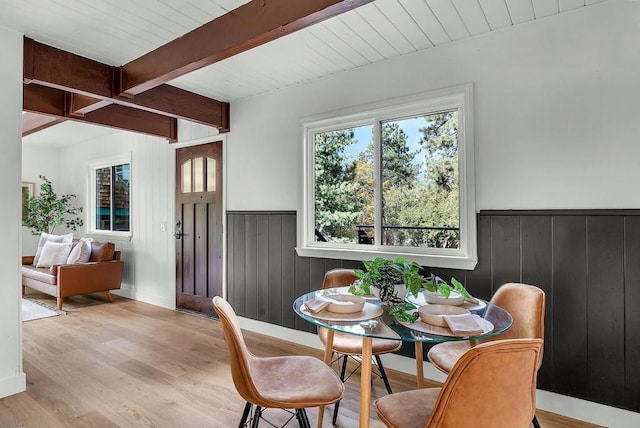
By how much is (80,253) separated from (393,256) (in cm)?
461

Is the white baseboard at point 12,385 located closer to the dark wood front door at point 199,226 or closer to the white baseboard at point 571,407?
the dark wood front door at point 199,226

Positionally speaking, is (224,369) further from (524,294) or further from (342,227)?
(524,294)

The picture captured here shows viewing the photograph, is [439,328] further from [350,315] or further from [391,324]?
[350,315]

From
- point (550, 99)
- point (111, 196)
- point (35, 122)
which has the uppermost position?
point (35, 122)

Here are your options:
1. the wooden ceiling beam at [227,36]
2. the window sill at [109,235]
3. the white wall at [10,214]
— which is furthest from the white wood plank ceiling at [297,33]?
the window sill at [109,235]

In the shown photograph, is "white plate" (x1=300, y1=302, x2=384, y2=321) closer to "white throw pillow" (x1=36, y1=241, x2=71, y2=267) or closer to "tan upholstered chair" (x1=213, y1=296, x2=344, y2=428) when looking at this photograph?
"tan upholstered chair" (x1=213, y1=296, x2=344, y2=428)

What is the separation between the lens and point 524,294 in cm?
204

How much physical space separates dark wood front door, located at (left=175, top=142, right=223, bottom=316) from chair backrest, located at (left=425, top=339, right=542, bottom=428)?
138 inches

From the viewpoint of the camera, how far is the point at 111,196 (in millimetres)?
5941

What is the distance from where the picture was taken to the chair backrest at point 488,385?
1098mm

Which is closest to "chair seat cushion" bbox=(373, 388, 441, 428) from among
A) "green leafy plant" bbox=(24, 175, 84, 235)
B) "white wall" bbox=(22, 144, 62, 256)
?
"green leafy plant" bbox=(24, 175, 84, 235)

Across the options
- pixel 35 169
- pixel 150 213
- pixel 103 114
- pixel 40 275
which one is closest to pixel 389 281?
pixel 103 114

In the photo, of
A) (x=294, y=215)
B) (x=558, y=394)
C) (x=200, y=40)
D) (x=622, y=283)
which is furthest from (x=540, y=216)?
(x=200, y=40)

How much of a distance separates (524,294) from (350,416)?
1.26 meters
